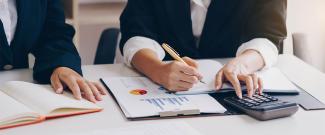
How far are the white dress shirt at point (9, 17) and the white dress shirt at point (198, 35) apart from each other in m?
0.33

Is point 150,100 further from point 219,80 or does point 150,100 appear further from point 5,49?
point 5,49

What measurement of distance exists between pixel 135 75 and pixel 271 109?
446 millimetres

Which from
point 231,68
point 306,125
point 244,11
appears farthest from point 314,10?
point 306,125

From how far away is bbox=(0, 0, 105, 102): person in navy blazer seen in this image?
4.24ft

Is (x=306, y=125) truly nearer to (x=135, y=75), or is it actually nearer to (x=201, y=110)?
(x=201, y=110)

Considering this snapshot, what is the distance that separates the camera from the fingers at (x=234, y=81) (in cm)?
118

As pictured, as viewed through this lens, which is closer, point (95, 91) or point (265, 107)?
point (265, 107)

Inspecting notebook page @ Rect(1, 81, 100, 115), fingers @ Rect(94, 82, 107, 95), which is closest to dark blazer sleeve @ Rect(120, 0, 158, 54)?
fingers @ Rect(94, 82, 107, 95)

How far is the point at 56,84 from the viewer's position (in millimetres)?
1211

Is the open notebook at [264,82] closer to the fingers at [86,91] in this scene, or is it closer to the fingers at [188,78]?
the fingers at [188,78]

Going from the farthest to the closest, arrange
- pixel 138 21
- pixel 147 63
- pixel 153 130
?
pixel 138 21, pixel 147 63, pixel 153 130

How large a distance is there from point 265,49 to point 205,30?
24 centimetres

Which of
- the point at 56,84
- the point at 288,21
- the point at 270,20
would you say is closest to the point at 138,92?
the point at 56,84

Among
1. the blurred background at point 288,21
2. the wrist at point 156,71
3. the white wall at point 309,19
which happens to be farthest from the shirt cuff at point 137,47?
the white wall at point 309,19
